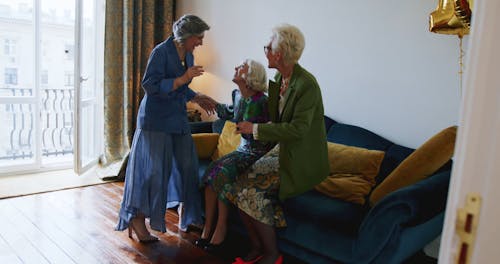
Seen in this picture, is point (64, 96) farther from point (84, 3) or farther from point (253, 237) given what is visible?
point (253, 237)

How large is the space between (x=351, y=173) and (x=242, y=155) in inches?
26.7

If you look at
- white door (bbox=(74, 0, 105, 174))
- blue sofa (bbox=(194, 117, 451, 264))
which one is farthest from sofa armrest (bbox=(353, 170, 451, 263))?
white door (bbox=(74, 0, 105, 174))

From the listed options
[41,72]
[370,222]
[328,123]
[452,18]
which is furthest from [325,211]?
[41,72]

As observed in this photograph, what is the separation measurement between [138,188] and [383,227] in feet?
4.85

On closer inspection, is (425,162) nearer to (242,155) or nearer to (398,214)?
(398,214)

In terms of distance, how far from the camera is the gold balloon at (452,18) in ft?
6.72

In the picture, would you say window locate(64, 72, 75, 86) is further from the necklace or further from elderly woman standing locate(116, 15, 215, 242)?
the necklace

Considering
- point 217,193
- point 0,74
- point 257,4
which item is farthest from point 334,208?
point 0,74

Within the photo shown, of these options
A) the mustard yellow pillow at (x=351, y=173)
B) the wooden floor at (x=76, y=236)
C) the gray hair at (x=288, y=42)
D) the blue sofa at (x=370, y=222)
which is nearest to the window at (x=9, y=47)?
the wooden floor at (x=76, y=236)

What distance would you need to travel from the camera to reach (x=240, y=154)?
103 inches

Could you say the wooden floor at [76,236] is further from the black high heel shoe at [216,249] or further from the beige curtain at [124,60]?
the beige curtain at [124,60]

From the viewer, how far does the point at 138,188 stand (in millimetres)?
2576

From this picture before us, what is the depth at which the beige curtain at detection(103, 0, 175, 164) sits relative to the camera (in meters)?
4.17

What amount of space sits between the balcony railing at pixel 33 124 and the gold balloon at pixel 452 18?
3.90 meters
